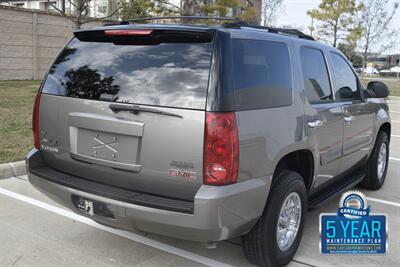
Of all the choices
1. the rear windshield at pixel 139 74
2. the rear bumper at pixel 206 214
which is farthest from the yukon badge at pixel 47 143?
the rear bumper at pixel 206 214

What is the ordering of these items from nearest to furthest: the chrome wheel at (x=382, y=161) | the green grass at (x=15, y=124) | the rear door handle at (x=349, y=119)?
the rear door handle at (x=349, y=119)
the chrome wheel at (x=382, y=161)
the green grass at (x=15, y=124)

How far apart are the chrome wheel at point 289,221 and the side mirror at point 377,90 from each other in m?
2.31

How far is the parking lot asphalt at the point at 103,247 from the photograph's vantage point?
3.58 metres

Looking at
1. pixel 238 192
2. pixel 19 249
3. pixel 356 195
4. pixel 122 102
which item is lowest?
pixel 19 249

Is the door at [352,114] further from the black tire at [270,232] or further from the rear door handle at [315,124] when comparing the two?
the black tire at [270,232]

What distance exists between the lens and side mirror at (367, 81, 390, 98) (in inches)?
204

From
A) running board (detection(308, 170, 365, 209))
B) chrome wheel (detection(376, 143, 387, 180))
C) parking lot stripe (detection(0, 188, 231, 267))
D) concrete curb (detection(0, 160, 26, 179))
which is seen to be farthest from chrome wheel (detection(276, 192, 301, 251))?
concrete curb (detection(0, 160, 26, 179))

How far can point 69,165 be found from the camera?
339cm

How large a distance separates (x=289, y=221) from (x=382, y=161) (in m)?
3.02

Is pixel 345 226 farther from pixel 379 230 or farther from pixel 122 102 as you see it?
pixel 122 102

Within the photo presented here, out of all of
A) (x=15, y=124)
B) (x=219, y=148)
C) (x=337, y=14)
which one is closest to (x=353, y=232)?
(x=219, y=148)

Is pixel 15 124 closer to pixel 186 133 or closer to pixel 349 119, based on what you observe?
pixel 349 119

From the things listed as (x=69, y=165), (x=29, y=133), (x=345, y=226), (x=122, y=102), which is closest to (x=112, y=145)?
(x=122, y=102)

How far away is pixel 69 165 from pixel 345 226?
2363mm
